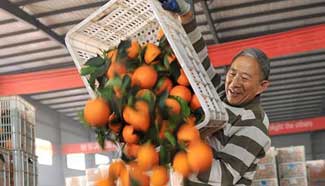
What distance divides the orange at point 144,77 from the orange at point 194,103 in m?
0.12

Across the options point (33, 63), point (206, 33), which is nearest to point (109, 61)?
point (206, 33)

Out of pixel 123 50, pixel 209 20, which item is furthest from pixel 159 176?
pixel 209 20

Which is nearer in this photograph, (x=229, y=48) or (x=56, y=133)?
(x=229, y=48)

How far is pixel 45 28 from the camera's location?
10.3 meters

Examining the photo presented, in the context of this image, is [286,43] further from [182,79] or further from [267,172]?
[182,79]

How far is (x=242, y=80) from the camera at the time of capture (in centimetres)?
185

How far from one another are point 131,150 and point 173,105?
18 centimetres

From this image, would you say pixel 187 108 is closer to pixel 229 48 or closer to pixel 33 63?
pixel 229 48

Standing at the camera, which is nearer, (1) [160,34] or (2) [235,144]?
(1) [160,34]

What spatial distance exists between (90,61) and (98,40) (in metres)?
0.21

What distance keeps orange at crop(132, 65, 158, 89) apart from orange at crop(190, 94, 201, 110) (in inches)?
4.7

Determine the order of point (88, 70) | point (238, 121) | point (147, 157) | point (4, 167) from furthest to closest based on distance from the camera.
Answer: point (4, 167)
point (238, 121)
point (88, 70)
point (147, 157)

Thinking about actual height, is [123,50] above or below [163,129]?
above

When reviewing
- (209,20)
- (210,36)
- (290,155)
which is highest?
(209,20)
